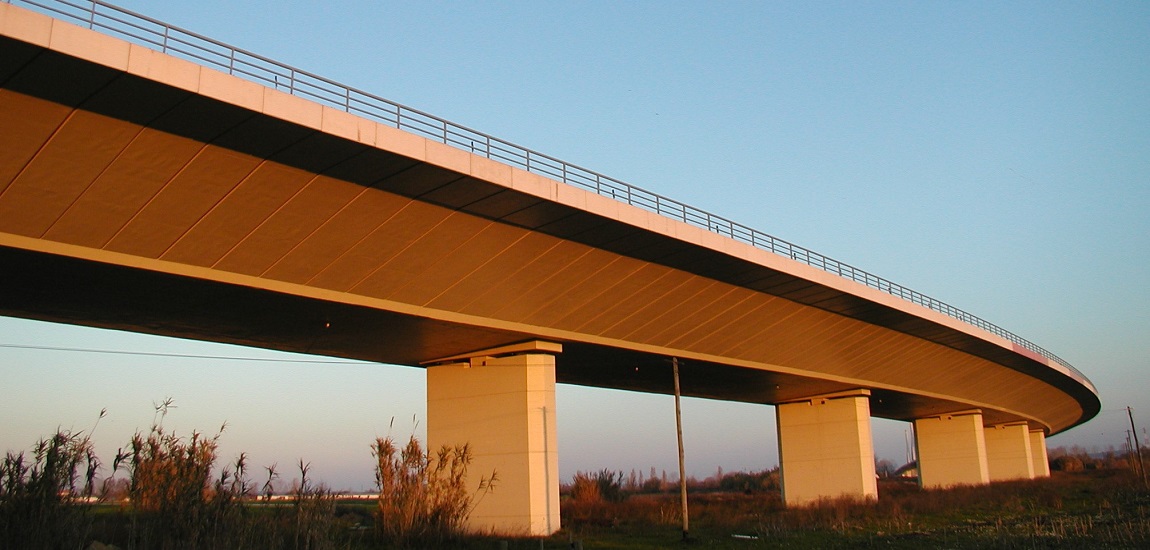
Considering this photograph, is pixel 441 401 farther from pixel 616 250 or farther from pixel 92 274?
pixel 92 274

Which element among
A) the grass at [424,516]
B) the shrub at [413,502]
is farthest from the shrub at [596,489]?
the shrub at [413,502]

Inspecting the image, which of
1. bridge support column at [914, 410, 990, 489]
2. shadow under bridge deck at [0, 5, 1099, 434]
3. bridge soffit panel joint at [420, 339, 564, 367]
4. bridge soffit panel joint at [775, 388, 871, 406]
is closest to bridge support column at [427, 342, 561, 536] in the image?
bridge soffit panel joint at [420, 339, 564, 367]

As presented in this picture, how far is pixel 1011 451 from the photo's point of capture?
71.5 m

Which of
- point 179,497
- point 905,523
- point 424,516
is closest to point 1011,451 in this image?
point 905,523

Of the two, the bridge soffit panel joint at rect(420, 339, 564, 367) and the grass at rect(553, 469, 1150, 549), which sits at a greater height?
the bridge soffit panel joint at rect(420, 339, 564, 367)

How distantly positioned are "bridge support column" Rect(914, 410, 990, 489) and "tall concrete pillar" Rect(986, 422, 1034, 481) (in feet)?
45.9

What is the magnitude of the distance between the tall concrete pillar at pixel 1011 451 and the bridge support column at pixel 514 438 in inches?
2189

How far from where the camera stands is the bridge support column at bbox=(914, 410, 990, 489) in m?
56.9

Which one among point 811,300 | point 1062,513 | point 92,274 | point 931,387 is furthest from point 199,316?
point 931,387

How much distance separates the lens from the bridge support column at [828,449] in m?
42.2

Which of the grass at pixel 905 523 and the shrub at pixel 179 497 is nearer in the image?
the shrub at pixel 179 497

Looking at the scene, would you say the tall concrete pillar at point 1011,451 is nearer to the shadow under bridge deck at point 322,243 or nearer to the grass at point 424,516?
the grass at point 424,516

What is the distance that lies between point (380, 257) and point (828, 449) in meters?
29.4

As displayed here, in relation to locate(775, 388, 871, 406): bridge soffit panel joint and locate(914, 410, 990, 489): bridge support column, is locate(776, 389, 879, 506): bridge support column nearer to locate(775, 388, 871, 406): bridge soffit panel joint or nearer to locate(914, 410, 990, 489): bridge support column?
locate(775, 388, 871, 406): bridge soffit panel joint
